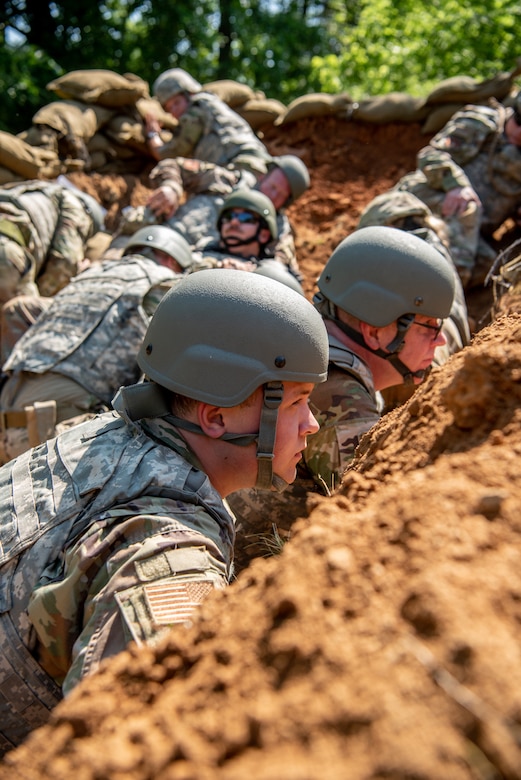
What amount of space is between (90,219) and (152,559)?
5773 millimetres

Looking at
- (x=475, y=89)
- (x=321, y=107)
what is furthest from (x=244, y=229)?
(x=321, y=107)

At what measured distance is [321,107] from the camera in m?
10.3

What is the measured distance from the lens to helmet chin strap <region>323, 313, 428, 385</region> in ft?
10.7

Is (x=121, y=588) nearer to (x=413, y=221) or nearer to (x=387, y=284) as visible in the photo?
(x=387, y=284)

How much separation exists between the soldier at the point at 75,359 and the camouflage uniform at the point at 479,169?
3.48 m

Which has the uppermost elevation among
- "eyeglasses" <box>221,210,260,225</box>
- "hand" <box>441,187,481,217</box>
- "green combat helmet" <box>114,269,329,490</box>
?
"green combat helmet" <box>114,269,329,490</box>

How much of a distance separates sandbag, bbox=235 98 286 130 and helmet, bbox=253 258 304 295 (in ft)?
20.2

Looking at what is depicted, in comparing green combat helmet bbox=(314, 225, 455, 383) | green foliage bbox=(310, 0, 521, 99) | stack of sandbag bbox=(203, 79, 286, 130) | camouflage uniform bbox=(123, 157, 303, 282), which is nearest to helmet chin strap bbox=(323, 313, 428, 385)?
green combat helmet bbox=(314, 225, 455, 383)

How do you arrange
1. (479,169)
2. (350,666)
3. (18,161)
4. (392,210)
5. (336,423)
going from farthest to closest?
(18,161) < (479,169) < (392,210) < (336,423) < (350,666)

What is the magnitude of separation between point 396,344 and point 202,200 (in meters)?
4.05

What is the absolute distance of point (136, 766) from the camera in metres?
0.90

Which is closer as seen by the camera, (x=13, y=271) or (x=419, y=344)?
(x=419, y=344)

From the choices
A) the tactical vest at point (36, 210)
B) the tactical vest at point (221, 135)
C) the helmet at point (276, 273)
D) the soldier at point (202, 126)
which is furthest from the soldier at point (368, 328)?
the tactical vest at point (221, 135)

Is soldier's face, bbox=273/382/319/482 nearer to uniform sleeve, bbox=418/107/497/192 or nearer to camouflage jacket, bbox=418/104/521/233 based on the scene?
uniform sleeve, bbox=418/107/497/192
